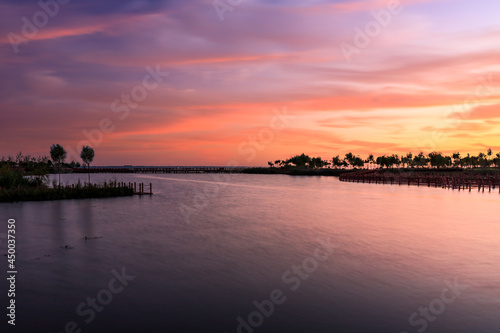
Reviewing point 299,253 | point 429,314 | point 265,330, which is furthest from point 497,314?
point 299,253

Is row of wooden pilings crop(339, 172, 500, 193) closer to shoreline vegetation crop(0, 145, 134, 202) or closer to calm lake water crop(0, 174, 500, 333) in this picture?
calm lake water crop(0, 174, 500, 333)

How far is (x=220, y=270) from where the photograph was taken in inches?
697

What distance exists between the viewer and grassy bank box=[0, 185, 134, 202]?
44.0 m

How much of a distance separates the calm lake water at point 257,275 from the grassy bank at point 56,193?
556 inches

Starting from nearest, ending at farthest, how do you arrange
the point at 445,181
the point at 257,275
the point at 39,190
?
the point at 257,275
the point at 39,190
the point at 445,181

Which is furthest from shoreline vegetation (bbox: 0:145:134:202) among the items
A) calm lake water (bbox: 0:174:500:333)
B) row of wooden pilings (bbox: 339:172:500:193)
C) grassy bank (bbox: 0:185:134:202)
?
row of wooden pilings (bbox: 339:172:500:193)

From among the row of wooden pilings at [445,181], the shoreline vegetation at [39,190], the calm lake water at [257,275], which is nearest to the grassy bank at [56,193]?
the shoreline vegetation at [39,190]

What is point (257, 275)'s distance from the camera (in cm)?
1683

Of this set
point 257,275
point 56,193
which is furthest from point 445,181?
point 56,193

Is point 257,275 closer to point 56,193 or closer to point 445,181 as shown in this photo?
point 56,193

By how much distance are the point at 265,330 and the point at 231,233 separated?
689 inches

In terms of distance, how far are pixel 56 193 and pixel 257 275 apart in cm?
4108

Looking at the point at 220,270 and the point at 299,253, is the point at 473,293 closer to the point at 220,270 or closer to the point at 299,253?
the point at 299,253

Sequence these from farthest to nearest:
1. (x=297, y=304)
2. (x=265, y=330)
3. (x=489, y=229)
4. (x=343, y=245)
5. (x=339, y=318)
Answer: (x=489, y=229) → (x=343, y=245) → (x=297, y=304) → (x=339, y=318) → (x=265, y=330)
